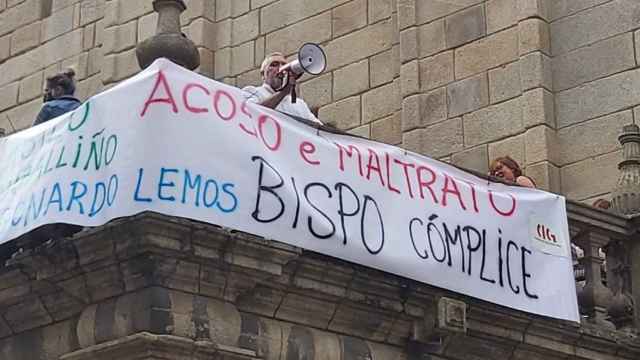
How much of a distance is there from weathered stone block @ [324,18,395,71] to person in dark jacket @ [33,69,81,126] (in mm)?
4738

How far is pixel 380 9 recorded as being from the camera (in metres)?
15.1

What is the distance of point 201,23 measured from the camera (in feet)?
53.7

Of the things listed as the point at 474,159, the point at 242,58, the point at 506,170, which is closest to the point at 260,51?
the point at 242,58

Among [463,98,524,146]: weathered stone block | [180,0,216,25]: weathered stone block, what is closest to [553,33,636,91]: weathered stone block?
[463,98,524,146]: weathered stone block

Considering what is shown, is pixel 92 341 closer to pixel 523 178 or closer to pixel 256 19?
pixel 523 178

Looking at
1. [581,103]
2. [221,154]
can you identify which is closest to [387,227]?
[221,154]

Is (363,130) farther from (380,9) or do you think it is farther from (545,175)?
(545,175)

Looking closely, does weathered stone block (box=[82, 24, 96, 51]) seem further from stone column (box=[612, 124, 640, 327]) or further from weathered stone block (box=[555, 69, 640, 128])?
stone column (box=[612, 124, 640, 327])

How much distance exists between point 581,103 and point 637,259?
2331 millimetres

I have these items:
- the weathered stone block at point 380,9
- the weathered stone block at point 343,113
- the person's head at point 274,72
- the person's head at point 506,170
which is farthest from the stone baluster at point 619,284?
the weathered stone block at point 380,9

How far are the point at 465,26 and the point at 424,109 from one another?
0.89 meters

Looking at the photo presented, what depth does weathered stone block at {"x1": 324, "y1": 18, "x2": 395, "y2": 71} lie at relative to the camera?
15.0 meters

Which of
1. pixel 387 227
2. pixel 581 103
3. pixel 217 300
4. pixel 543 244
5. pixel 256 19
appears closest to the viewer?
pixel 217 300

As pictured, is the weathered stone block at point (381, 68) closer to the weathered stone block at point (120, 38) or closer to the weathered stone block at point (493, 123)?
the weathered stone block at point (493, 123)
